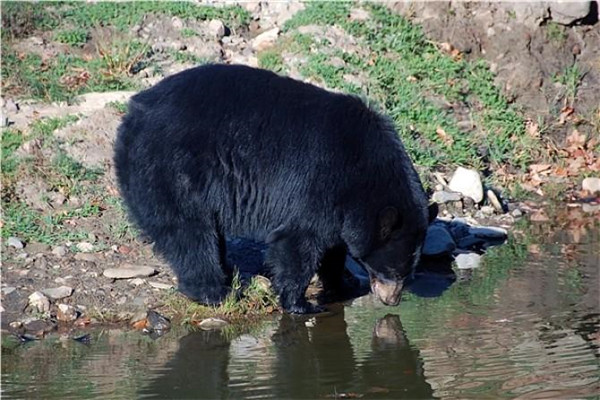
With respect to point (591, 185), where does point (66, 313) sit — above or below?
below

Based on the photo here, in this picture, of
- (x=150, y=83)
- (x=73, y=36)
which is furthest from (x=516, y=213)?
(x=73, y=36)

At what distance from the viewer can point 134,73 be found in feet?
33.8

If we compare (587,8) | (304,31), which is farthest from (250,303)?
(587,8)

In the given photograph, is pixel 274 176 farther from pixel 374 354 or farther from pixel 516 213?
pixel 516 213

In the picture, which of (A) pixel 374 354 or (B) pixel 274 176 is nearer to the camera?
(A) pixel 374 354

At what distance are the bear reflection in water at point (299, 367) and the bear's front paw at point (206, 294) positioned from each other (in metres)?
0.32

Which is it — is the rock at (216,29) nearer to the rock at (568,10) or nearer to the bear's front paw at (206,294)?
the rock at (568,10)

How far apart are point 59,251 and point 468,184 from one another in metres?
3.54

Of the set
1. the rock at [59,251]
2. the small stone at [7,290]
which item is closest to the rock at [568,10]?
the rock at [59,251]

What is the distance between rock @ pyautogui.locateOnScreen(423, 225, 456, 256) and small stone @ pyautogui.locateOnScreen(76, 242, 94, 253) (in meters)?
2.47

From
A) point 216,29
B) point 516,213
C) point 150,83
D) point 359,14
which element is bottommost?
point 516,213

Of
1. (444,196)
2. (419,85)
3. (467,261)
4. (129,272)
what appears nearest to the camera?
(129,272)

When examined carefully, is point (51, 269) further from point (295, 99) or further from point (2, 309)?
point (295, 99)

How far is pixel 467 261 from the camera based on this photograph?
325 inches
